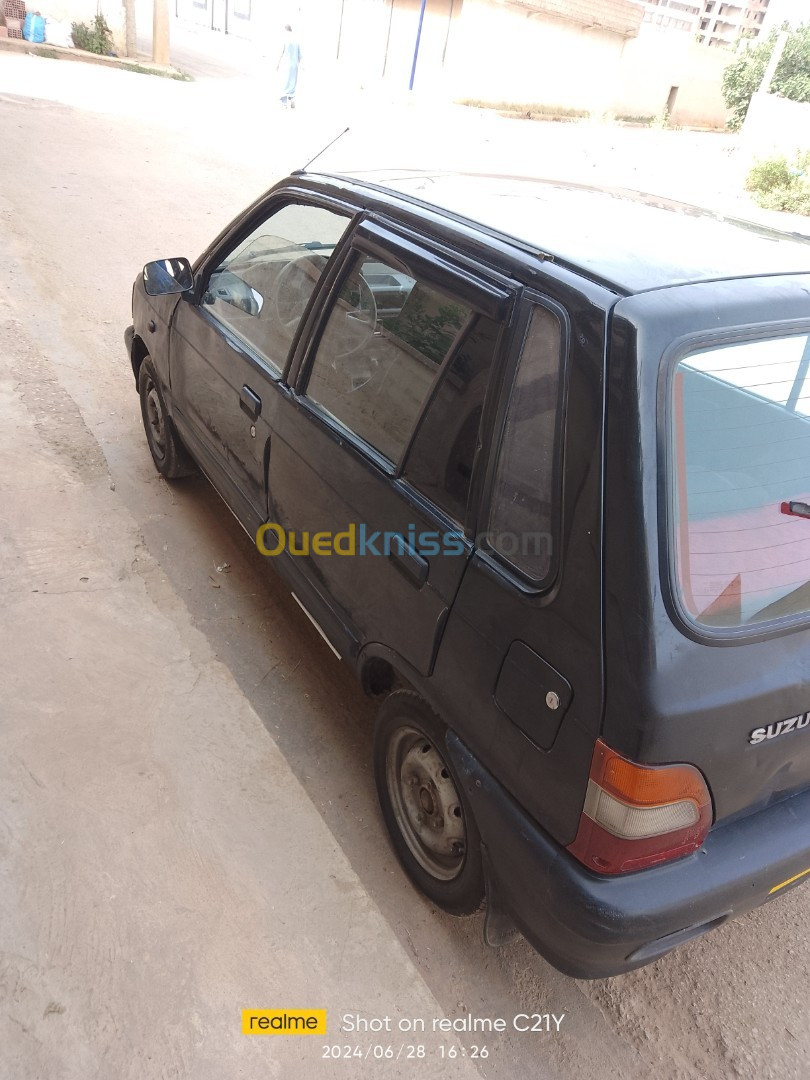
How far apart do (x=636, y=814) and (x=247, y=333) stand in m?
2.30

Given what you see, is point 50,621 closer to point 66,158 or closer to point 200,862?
point 200,862

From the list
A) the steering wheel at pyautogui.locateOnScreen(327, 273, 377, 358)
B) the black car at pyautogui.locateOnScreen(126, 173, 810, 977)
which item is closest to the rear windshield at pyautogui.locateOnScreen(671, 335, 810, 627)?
the black car at pyautogui.locateOnScreen(126, 173, 810, 977)

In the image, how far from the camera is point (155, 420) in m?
4.12

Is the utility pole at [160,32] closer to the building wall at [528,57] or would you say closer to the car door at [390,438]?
the building wall at [528,57]

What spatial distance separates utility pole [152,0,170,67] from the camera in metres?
20.9

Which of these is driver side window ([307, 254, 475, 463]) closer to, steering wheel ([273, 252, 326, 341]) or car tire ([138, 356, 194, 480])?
steering wheel ([273, 252, 326, 341])

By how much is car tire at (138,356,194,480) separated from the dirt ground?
5.4 inches

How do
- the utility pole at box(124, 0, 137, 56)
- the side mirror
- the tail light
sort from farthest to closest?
1. the utility pole at box(124, 0, 137, 56)
2. the side mirror
3. the tail light

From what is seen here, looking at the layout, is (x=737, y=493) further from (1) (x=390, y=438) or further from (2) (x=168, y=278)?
(2) (x=168, y=278)

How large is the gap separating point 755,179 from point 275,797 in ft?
65.2

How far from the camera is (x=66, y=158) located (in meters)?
10.4

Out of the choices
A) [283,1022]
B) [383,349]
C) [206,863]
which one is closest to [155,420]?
[383,349]

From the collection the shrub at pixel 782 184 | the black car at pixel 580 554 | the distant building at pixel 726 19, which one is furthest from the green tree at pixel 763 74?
the distant building at pixel 726 19

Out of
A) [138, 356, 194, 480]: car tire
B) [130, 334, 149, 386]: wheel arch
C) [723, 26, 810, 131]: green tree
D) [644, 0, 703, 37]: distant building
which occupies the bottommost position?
[138, 356, 194, 480]: car tire
